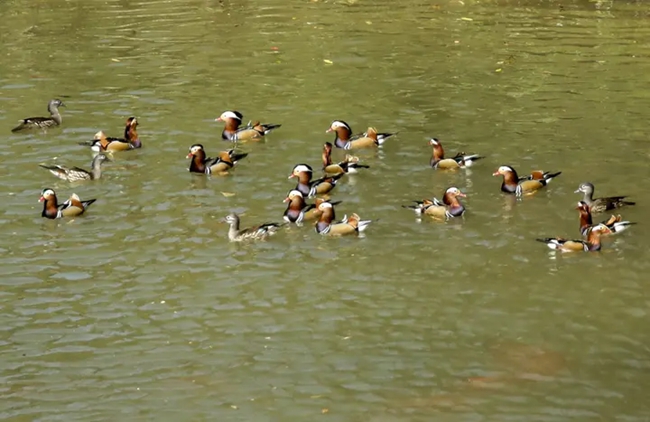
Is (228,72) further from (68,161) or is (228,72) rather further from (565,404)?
(565,404)

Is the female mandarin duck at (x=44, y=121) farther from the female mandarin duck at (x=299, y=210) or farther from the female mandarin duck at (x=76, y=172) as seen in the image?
the female mandarin duck at (x=299, y=210)

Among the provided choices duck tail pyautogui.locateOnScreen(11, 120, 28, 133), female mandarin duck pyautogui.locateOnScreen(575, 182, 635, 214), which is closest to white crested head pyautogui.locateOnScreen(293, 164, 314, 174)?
female mandarin duck pyautogui.locateOnScreen(575, 182, 635, 214)

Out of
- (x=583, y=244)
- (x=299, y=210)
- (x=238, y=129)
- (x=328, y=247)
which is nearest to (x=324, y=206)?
(x=299, y=210)

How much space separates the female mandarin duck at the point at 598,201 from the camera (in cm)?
1711

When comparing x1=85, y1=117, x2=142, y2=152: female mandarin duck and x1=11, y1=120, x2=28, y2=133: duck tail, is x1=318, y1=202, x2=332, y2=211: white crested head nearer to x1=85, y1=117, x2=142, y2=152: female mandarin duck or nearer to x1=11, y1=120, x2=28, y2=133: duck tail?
x1=85, y1=117, x2=142, y2=152: female mandarin duck

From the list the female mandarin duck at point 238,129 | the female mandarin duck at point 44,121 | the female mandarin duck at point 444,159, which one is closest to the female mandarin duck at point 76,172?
the female mandarin duck at point 44,121

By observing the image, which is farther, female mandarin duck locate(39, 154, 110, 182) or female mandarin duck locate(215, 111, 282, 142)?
female mandarin duck locate(215, 111, 282, 142)

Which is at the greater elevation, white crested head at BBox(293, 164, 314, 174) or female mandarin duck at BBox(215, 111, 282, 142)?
female mandarin duck at BBox(215, 111, 282, 142)

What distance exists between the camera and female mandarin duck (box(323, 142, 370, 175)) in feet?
62.3

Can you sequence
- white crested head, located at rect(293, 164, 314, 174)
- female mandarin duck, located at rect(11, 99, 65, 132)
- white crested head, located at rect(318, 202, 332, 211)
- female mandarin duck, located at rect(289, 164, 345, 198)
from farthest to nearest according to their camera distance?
female mandarin duck, located at rect(11, 99, 65, 132) → white crested head, located at rect(293, 164, 314, 174) → female mandarin duck, located at rect(289, 164, 345, 198) → white crested head, located at rect(318, 202, 332, 211)

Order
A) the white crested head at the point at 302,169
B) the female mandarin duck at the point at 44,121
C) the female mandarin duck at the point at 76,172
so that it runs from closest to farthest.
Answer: the white crested head at the point at 302,169, the female mandarin duck at the point at 76,172, the female mandarin duck at the point at 44,121

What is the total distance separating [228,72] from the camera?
25.6 m

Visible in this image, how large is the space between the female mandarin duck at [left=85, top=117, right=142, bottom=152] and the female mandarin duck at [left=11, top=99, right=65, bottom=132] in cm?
133

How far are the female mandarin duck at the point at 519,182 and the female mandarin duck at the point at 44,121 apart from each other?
846 centimetres
